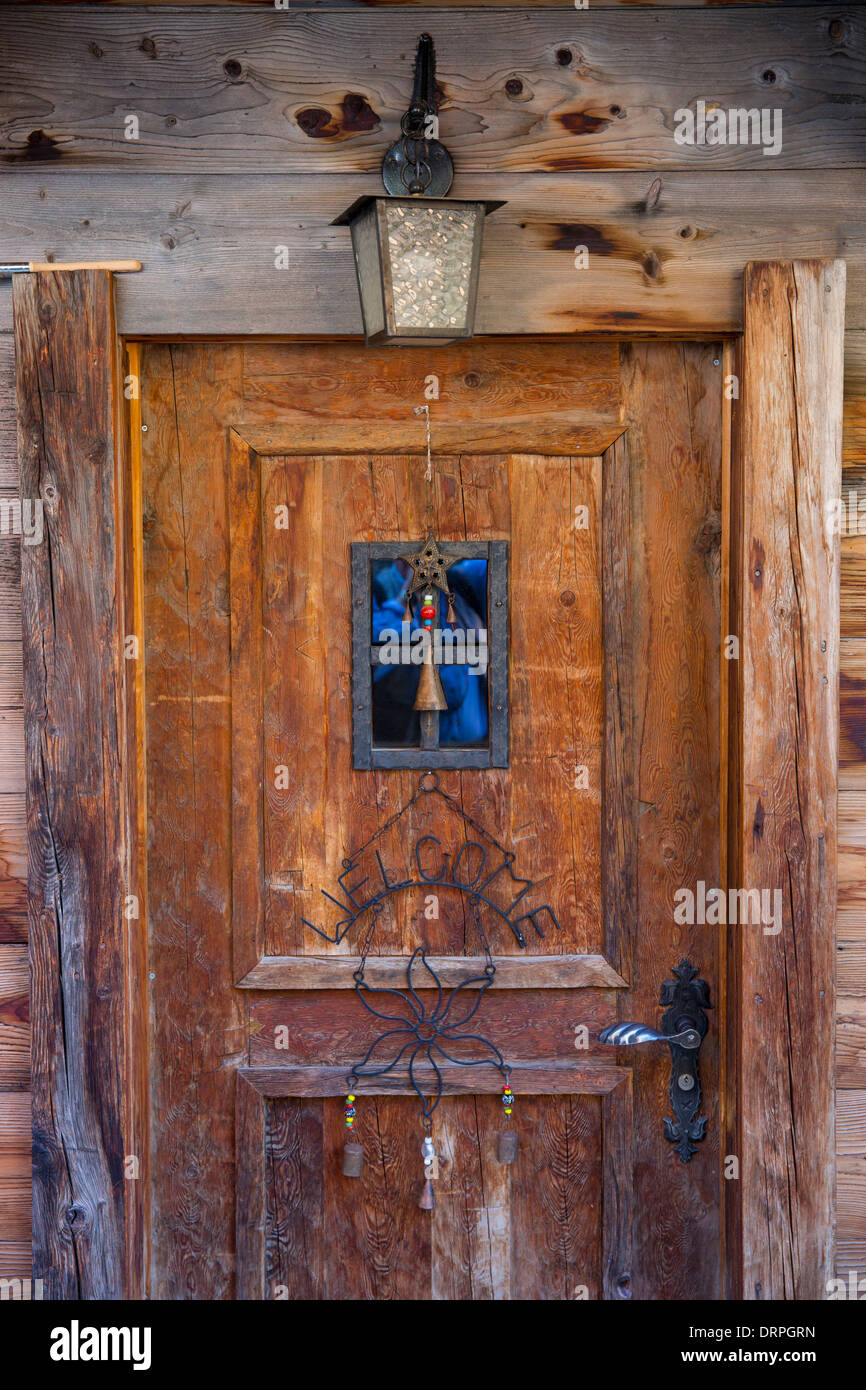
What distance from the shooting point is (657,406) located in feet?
6.41

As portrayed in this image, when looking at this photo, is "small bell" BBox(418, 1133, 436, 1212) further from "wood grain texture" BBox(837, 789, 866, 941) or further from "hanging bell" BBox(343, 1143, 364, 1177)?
"wood grain texture" BBox(837, 789, 866, 941)

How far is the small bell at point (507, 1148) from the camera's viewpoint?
1.95 m

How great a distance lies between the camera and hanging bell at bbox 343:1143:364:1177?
76.4 inches

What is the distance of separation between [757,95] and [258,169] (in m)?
0.93

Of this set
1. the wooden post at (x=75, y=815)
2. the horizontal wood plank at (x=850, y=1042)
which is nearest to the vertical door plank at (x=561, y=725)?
the horizontal wood plank at (x=850, y=1042)

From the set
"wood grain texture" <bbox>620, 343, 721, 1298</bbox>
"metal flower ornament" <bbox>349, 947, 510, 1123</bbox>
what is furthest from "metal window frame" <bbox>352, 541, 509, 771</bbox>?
"metal flower ornament" <bbox>349, 947, 510, 1123</bbox>

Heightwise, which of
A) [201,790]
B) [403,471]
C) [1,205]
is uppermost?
[1,205]

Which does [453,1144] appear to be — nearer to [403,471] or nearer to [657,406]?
[403,471]

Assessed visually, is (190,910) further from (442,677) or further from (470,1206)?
(470,1206)

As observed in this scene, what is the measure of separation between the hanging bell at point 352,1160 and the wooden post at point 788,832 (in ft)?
2.37

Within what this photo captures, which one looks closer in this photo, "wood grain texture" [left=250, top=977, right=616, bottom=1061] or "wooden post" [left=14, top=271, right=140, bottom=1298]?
"wooden post" [left=14, top=271, right=140, bottom=1298]

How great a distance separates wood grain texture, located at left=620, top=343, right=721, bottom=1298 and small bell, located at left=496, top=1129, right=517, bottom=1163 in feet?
0.82

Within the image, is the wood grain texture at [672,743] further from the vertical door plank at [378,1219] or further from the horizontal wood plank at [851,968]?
the vertical door plank at [378,1219]
